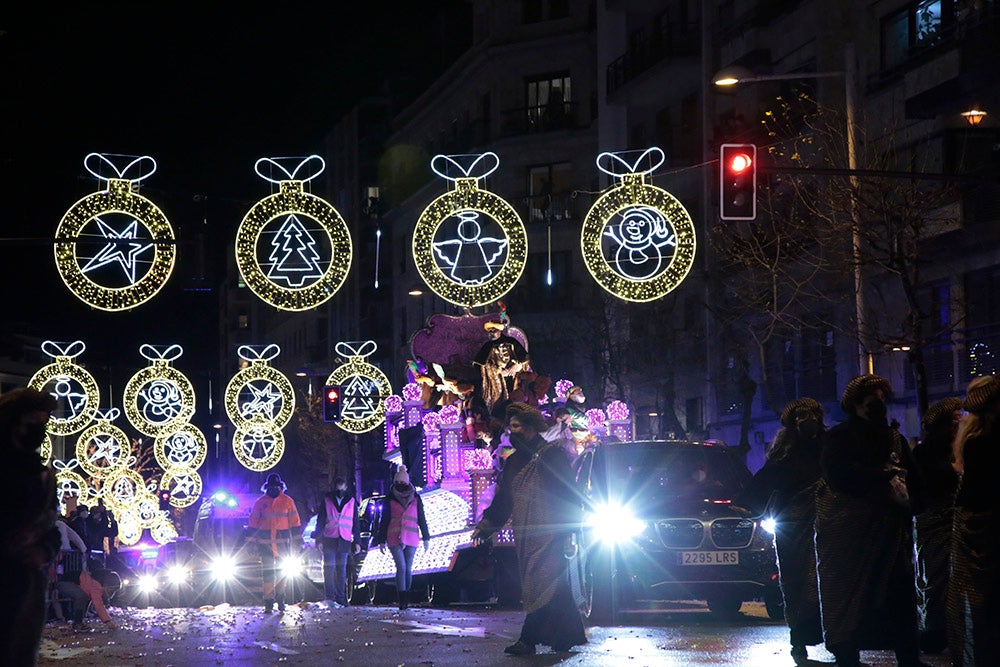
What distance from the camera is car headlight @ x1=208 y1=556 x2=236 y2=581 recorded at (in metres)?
30.8

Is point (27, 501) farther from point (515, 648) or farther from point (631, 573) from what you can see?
point (631, 573)

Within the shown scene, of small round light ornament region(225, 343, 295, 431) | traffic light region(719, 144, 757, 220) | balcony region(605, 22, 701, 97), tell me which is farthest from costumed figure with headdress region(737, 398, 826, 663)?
balcony region(605, 22, 701, 97)

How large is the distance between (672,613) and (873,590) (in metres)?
8.75

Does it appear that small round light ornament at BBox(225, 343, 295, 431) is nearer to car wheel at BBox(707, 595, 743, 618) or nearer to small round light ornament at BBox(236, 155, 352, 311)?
small round light ornament at BBox(236, 155, 352, 311)

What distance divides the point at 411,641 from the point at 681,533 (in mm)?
3313

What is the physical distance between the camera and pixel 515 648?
14.2m

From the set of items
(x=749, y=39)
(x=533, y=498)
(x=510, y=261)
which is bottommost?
(x=533, y=498)

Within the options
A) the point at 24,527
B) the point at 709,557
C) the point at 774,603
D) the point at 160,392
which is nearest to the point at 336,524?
the point at 709,557

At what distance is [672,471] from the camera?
1923 centimetres

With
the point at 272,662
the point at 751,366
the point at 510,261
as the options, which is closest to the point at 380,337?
the point at 751,366

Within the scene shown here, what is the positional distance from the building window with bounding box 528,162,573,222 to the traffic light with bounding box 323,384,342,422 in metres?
25.5

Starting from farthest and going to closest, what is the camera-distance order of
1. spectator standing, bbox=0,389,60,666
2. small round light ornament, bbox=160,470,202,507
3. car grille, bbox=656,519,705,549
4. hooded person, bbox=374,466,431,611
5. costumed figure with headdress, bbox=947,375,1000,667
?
small round light ornament, bbox=160,470,202,507
hooded person, bbox=374,466,431,611
car grille, bbox=656,519,705,549
costumed figure with headdress, bbox=947,375,1000,667
spectator standing, bbox=0,389,60,666

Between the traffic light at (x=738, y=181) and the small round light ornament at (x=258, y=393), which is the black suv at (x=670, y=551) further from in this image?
the small round light ornament at (x=258, y=393)

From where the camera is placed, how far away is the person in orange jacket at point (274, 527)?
963 inches
